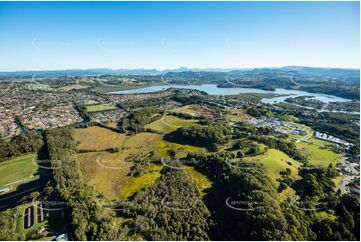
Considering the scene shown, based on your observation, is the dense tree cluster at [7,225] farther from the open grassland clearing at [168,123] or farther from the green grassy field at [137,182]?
the open grassland clearing at [168,123]

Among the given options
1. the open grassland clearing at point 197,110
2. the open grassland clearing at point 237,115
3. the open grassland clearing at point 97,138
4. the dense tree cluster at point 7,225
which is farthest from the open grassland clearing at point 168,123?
the dense tree cluster at point 7,225

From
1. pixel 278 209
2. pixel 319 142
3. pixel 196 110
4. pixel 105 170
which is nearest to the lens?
pixel 278 209

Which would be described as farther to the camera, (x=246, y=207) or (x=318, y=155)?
(x=318, y=155)

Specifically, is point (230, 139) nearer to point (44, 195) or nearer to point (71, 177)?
point (71, 177)

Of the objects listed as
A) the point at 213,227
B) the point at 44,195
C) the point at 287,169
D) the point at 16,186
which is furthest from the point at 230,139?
the point at 16,186

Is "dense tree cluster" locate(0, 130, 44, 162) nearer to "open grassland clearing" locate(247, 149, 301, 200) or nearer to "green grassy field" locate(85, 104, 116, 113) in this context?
"green grassy field" locate(85, 104, 116, 113)

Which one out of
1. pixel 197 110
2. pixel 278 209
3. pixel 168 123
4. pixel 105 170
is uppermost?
pixel 197 110

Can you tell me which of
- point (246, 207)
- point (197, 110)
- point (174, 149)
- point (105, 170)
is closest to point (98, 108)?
point (197, 110)

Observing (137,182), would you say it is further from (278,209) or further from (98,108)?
(98,108)
